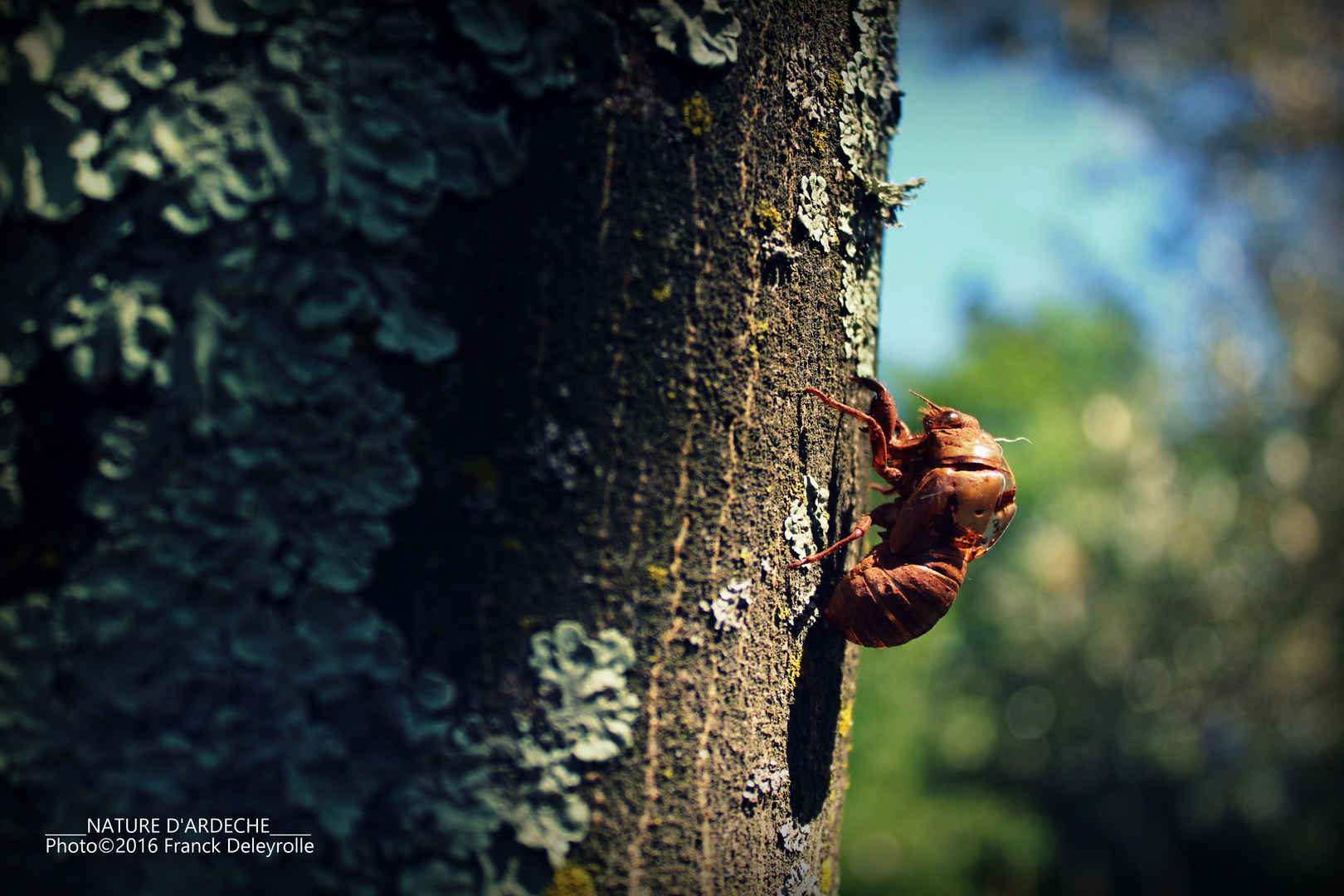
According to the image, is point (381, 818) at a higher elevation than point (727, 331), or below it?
below

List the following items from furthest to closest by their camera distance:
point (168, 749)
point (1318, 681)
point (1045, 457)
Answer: point (1045, 457)
point (1318, 681)
point (168, 749)

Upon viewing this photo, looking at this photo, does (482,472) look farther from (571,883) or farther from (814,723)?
(814,723)

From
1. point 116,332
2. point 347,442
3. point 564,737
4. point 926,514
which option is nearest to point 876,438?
point 926,514

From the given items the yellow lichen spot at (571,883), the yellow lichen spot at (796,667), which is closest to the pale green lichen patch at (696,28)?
the yellow lichen spot at (796,667)

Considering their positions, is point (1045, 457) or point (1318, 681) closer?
point (1318, 681)

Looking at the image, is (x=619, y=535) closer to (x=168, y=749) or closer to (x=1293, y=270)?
(x=168, y=749)

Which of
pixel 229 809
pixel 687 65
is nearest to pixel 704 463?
pixel 687 65

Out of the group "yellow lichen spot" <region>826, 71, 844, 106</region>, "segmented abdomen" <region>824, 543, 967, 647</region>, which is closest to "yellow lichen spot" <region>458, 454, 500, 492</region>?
"segmented abdomen" <region>824, 543, 967, 647</region>

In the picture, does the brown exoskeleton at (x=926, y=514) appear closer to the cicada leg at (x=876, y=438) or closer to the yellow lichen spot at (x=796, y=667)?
the cicada leg at (x=876, y=438)
